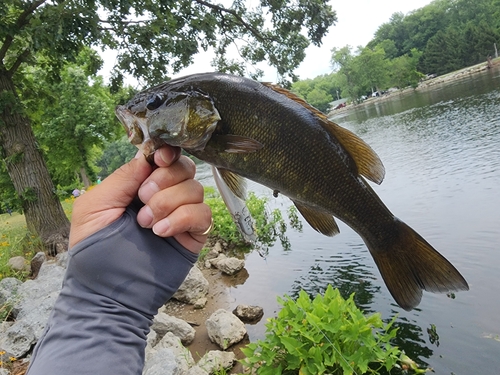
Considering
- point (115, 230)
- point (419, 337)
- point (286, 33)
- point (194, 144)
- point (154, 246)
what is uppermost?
point (286, 33)

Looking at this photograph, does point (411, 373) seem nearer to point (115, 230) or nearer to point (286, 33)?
point (115, 230)

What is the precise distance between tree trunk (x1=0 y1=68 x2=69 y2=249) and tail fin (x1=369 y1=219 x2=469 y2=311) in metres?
9.45

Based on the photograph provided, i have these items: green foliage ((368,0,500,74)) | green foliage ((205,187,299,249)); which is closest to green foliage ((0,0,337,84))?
green foliage ((205,187,299,249))

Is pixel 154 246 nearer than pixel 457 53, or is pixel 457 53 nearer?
pixel 154 246

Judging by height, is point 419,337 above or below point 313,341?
below

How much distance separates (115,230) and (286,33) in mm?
13487

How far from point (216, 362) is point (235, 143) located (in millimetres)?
4292

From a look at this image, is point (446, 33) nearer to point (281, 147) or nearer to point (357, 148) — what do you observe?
point (357, 148)

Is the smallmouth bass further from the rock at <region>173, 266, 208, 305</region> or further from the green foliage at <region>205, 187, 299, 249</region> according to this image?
the green foliage at <region>205, 187, 299, 249</region>

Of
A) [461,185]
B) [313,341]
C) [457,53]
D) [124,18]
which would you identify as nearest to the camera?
[313,341]

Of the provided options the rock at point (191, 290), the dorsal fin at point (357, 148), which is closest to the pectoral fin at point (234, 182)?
the dorsal fin at point (357, 148)

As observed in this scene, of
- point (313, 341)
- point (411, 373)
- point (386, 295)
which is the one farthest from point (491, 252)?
point (313, 341)

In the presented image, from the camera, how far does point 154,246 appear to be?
5.88ft

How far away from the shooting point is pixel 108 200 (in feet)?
5.86
